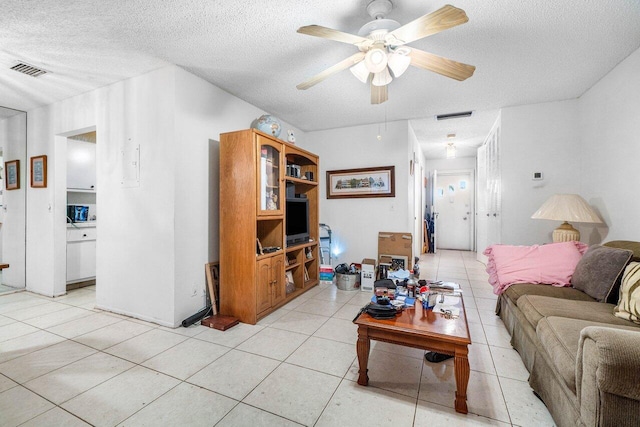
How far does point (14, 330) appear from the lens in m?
2.56

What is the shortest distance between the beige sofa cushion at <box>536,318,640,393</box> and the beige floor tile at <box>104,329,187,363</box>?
102 inches

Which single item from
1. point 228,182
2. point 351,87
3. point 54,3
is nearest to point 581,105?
point 351,87

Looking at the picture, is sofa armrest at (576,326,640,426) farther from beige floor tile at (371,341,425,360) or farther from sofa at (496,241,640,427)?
beige floor tile at (371,341,425,360)

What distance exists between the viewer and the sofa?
1013 millimetres

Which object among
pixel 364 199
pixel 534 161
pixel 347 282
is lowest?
pixel 347 282

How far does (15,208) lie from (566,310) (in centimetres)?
639

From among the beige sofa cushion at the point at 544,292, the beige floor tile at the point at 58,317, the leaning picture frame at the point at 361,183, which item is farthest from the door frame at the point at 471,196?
the beige floor tile at the point at 58,317

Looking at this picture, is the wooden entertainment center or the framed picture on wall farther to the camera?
the framed picture on wall

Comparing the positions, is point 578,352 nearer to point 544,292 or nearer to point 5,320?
point 544,292

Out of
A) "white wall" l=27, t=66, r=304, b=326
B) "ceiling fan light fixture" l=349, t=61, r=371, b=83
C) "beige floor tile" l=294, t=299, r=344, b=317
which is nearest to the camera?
"ceiling fan light fixture" l=349, t=61, r=371, b=83

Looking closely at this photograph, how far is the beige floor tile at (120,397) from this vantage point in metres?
1.51

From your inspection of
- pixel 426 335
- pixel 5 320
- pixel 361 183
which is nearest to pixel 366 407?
pixel 426 335

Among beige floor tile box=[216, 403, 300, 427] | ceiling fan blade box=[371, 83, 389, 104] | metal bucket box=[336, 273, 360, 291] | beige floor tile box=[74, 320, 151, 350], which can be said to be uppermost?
ceiling fan blade box=[371, 83, 389, 104]

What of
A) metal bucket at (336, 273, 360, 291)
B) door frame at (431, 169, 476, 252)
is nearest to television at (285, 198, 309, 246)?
metal bucket at (336, 273, 360, 291)
